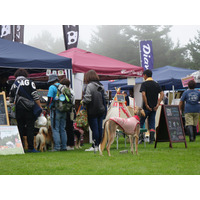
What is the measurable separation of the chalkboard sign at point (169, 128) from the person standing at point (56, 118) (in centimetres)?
243

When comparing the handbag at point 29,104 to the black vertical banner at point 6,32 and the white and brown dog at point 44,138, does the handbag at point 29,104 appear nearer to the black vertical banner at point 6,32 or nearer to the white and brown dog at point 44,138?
the white and brown dog at point 44,138

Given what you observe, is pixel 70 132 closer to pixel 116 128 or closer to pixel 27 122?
pixel 27 122

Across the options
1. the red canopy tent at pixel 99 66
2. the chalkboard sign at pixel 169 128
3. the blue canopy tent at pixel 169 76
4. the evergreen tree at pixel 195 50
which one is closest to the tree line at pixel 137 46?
the evergreen tree at pixel 195 50

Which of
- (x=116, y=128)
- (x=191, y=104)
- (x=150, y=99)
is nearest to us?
(x=116, y=128)

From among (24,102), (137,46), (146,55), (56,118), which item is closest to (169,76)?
(146,55)

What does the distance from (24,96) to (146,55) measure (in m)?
10.8

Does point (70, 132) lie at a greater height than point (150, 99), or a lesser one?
lesser

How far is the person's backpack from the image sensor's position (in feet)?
31.8

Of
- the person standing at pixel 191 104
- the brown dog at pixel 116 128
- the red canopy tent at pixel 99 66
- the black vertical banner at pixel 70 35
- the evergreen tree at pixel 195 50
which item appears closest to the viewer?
the brown dog at pixel 116 128

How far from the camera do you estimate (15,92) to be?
9.49 metres

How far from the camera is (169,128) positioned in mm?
9836

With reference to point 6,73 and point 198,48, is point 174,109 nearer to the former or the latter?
point 6,73

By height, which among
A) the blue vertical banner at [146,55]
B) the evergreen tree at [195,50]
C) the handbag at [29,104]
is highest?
the evergreen tree at [195,50]

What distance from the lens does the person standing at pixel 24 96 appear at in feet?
31.0
